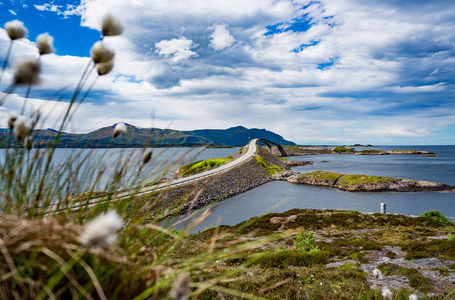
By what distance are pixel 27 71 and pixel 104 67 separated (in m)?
0.50

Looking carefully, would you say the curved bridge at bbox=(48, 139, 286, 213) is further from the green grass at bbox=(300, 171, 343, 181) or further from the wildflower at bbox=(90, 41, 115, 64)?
the green grass at bbox=(300, 171, 343, 181)

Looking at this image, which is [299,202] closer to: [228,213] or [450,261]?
[228,213]

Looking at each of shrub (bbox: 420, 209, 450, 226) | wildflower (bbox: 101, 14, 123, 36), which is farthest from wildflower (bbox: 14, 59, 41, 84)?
shrub (bbox: 420, 209, 450, 226)

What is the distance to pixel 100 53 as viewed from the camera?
190 centimetres

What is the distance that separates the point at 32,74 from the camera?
187 centimetres

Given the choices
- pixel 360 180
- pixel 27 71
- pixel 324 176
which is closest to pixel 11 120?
pixel 27 71

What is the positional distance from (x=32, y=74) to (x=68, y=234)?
124 centimetres

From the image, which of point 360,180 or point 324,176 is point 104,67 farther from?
point 324,176

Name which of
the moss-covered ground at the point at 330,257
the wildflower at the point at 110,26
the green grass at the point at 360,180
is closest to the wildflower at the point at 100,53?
the wildflower at the point at 110,26

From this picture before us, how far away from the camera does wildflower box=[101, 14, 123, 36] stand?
2143mm

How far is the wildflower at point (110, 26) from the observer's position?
2.14 meters

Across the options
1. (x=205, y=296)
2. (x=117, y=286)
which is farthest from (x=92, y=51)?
(x=205, y=296)

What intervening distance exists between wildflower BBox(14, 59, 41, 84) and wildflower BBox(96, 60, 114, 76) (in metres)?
0.40

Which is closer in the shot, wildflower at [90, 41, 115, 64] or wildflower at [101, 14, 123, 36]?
wildflower at [90, 41, 115, 64]
